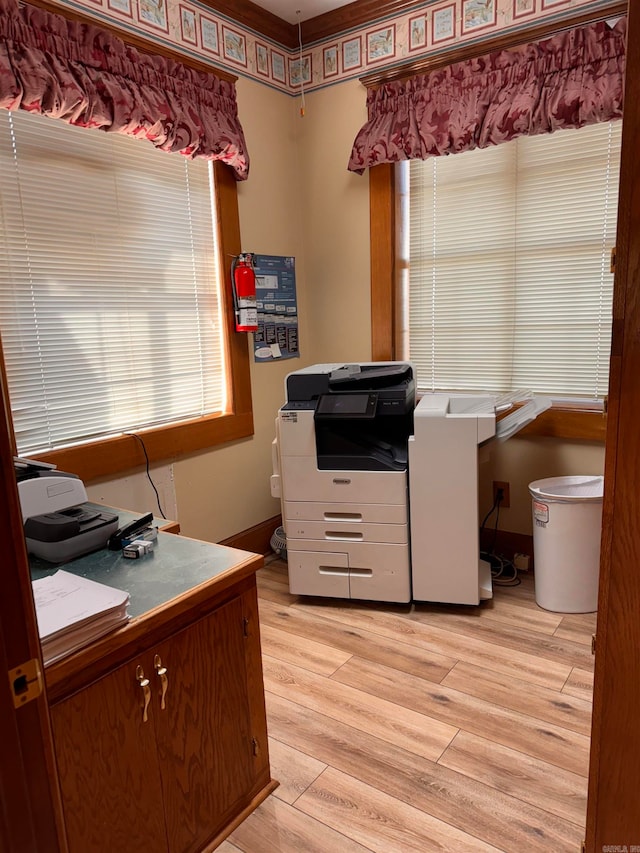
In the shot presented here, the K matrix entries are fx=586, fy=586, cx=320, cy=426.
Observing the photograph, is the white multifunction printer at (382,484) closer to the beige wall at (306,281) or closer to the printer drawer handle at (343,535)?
the printer drawer handle at (343,535)

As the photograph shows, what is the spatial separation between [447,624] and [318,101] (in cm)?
293

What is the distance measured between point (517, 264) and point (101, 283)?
2.04m

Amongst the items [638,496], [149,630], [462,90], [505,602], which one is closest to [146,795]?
[149,630]

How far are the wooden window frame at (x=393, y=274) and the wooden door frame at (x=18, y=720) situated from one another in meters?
2.66

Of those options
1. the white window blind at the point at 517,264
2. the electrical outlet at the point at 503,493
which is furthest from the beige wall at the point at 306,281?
the white window blind at the point at 517,264

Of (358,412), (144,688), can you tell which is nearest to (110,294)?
(358,412)

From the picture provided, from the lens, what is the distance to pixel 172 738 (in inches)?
55.0

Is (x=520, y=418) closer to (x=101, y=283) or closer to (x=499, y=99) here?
(x=499, y=99)

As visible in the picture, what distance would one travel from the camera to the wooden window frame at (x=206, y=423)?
2471 millimetres

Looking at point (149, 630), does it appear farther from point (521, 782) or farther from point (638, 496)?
point (521, 782)

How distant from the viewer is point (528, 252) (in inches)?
118

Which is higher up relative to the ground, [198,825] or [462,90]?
[462,90]

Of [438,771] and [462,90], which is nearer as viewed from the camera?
[438,771]

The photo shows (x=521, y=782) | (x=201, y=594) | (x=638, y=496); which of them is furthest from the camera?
(x=521, y=782)
